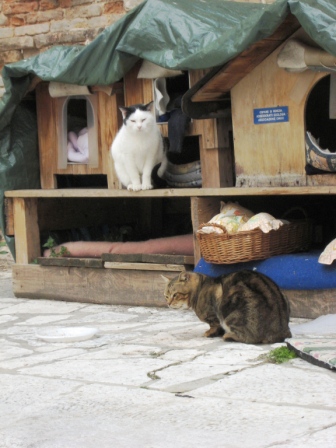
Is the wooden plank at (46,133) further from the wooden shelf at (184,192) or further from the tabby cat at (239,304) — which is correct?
the tabby cat at (239,304)

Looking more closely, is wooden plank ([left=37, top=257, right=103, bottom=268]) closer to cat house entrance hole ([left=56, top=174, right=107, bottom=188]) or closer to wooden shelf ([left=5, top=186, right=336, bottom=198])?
wooden shelf ([left=5, top=186, right=336, bottom=198])

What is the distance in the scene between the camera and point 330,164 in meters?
6.14

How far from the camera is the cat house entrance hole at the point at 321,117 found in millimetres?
7906

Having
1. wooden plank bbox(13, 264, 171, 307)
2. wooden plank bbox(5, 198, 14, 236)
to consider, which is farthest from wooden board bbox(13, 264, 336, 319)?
wooden plank bbox(5, 198, 14, 236)

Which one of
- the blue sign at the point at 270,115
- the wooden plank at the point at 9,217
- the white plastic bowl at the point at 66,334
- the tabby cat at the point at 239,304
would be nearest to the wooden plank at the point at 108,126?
the wooden plank at the point at 9,217

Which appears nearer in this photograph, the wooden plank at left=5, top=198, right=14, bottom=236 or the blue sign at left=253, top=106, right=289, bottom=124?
the blue sign at left=253, top=106, right=289, bottom=124

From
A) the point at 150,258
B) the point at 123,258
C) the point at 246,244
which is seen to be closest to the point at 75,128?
the point at 123,258

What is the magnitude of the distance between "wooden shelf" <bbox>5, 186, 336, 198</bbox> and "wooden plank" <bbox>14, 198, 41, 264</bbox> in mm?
148

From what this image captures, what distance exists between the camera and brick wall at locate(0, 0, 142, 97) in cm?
1001

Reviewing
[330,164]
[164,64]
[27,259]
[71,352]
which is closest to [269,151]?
[330,164]

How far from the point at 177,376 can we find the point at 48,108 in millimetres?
3923

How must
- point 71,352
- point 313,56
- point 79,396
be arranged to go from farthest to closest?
1. point 313,56
2. point 71,352
3. point 79,396

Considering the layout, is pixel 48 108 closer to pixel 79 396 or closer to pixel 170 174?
pixel 170 174

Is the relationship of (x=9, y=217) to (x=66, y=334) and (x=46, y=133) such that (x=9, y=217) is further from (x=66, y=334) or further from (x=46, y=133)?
(x=66, y=334)
